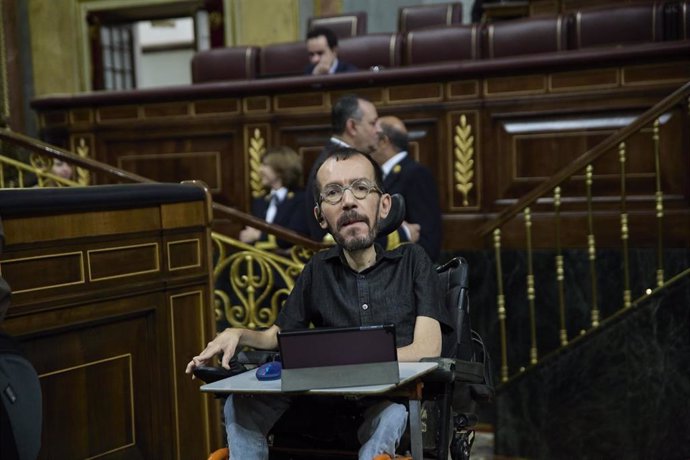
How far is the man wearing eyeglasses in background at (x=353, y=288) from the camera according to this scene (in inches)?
88.4

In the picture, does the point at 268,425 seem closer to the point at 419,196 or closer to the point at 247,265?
the point at 419,196

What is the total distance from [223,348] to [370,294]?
0.43m

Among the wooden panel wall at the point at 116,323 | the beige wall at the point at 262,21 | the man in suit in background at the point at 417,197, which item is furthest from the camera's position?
the beige wall at the point at 262,21

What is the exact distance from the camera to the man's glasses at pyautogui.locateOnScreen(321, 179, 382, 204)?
2377mm

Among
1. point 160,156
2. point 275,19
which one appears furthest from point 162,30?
point 160,156

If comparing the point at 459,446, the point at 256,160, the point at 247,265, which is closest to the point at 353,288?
the point at 459,446

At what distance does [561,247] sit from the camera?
16.7 feet

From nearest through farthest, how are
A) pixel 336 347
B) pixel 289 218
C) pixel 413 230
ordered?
pixel 336 347 < pixel 413 230 < pixel 289 218

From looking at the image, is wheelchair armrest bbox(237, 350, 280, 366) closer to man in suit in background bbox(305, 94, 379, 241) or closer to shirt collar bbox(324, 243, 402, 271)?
shirt collar bbox(324, 243, 402, 271)

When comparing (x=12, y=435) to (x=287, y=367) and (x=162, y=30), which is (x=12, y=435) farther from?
(x=162, y=30)

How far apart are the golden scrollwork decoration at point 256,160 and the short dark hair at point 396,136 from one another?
180cm

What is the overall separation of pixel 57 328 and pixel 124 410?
425 millimetres

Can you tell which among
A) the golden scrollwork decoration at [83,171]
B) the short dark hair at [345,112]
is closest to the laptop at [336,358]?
the short dark hair at [345,112]

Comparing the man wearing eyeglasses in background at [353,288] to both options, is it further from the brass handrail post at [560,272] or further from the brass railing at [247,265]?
the brass handrail post at [560,272]
